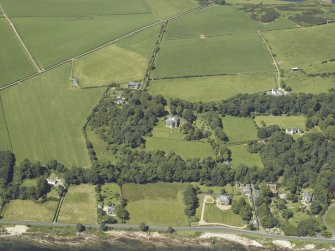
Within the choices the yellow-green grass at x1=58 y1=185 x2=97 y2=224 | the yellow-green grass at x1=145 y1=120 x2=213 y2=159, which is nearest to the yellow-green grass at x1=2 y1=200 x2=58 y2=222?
the yellow-green grass at x1=58 y1=185 x2=97 y2=224

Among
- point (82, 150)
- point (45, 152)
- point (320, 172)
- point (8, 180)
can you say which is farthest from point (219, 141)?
point (8, 180)

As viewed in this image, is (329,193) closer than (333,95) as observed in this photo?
Yes

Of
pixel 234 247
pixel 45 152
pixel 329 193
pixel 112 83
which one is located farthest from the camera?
pixel 112 83

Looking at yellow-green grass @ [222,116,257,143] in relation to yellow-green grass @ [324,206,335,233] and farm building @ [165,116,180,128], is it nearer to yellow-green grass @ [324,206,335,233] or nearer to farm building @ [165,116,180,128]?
farm building @ [165,116,180,128]

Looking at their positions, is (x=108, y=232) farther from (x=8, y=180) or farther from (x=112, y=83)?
(x=112, y=83)

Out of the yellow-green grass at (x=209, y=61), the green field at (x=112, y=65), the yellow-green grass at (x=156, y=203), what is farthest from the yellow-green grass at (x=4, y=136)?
the yellow-green grass at (x=209, y=61)

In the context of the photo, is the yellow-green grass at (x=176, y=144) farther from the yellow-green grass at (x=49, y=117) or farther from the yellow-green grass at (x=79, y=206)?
the yellow-green grass at (x=79, y=206)

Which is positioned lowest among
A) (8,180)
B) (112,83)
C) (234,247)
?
(234,247)
